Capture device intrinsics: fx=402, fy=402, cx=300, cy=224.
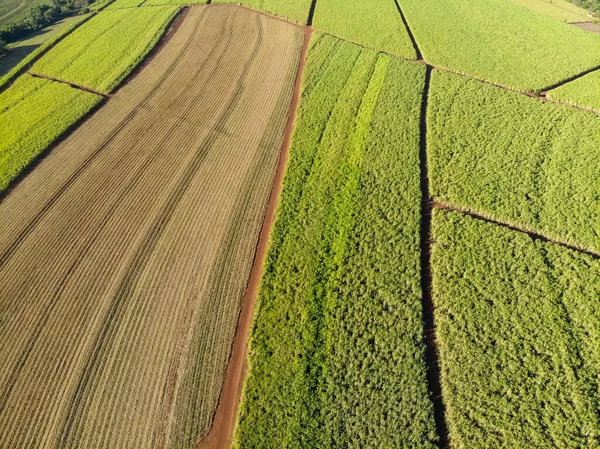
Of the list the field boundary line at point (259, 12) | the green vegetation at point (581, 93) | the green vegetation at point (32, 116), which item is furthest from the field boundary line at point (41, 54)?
the green vegetation at point (581, 93)

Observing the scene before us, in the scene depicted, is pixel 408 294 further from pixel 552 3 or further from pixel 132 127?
pixel 552 3

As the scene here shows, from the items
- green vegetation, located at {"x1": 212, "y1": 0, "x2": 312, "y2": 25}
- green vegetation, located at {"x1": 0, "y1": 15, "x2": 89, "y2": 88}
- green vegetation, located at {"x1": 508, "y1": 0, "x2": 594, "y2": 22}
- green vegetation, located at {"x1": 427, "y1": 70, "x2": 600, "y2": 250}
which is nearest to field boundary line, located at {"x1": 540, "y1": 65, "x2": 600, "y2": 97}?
green vegetation, located at {"x1": 427, "y1": 70, "x2": 600, "y2": 250}

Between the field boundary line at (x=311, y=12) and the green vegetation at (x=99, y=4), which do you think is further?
the green vegetation at (x=99, y=4)

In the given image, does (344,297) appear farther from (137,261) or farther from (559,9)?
(559,9)

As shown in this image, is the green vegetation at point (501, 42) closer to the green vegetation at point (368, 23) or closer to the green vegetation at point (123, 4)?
the green vegetation at point (368, 23)

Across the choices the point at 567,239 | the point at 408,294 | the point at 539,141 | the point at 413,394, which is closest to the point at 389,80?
the point at 539,141

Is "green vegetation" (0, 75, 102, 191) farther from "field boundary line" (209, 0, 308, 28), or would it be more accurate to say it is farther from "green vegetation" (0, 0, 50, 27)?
→ "green vegetation" (0, 0, 50, 27)
